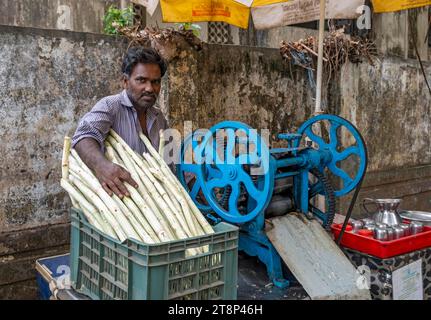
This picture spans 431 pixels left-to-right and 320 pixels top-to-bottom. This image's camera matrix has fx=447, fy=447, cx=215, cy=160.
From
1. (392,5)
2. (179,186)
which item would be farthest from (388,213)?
(392,5)

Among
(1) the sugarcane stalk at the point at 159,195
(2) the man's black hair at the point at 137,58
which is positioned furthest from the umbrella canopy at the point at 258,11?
(1) the sugarcane stalk at the point at 159,195

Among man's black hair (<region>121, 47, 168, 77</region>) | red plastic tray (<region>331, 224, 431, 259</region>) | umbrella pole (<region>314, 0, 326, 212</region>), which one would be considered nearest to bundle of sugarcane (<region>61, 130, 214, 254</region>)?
man's black hair (<region>121, 47, 168, 77</region>)

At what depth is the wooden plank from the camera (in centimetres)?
251

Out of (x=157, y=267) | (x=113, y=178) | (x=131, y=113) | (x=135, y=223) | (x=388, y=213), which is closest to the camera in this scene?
(x=157, y=267)

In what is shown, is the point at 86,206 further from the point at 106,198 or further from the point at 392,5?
the point at 392,5

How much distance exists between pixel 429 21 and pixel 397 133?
5155 mm

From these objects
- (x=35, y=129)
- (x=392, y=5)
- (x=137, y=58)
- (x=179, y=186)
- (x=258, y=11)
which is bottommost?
(x=179, y=186)

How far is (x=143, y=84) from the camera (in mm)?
2666

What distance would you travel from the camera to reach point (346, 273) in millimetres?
2619

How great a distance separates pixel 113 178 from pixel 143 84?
76 cm

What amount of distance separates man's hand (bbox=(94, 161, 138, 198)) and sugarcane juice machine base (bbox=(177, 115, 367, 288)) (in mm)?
634

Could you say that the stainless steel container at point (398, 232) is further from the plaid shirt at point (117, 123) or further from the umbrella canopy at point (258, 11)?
the umbrella canopy at point (258, 11)
